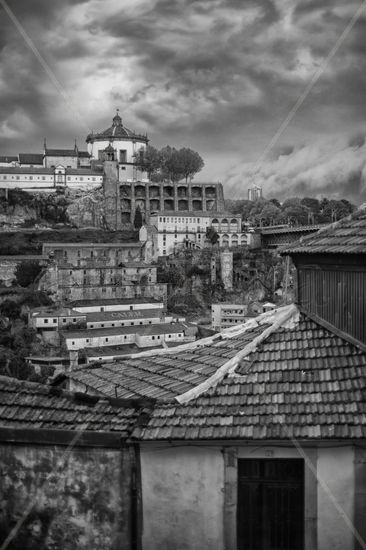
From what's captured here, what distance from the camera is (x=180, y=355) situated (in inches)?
292

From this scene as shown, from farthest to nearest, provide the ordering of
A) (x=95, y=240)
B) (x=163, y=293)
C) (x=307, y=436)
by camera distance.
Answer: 1. (x=95, y=240)
2. (x=163, y=293)
3. (x=307, y=436)

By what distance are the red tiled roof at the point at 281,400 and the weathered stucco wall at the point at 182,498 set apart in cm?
29

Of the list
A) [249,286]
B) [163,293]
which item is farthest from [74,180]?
[249,286]

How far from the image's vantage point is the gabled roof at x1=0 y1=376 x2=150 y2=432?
5547 mm

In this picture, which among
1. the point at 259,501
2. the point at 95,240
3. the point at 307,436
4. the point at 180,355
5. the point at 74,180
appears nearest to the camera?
the point at 307,436

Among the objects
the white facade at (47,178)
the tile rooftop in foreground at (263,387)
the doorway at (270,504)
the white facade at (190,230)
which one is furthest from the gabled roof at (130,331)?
the doorway at (270,504)

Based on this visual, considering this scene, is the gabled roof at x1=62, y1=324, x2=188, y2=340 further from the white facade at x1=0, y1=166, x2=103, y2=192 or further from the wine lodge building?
the wine lodge building

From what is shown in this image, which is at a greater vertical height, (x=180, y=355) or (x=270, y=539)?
(x=180, y=355)

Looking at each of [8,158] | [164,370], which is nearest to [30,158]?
[8,158]

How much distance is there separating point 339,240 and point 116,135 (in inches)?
3449

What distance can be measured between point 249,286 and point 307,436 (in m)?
67.1

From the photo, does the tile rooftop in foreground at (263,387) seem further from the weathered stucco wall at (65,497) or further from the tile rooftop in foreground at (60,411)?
the weathered stucco wall at (65,497)

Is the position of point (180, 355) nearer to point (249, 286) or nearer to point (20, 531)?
point (20, 531)

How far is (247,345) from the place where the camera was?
251 inches
